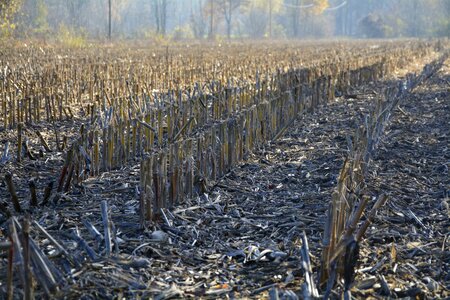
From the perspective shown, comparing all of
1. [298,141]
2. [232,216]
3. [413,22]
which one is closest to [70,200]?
[232,216]

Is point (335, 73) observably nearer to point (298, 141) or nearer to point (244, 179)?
point (298, 141)

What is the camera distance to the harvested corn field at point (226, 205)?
3695 mm

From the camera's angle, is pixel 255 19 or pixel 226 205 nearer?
pixel 226 205

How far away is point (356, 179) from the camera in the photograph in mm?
5531

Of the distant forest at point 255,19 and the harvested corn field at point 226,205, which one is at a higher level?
the distant forest at point 255,19

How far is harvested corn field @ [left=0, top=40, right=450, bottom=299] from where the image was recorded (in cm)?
370

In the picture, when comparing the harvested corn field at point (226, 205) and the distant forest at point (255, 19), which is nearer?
the harvested corn field at point (226, 205)

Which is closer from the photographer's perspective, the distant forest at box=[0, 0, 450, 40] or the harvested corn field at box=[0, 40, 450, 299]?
the harvested corn field at box=[0, 40, 450, 299]

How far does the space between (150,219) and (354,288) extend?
1713mm

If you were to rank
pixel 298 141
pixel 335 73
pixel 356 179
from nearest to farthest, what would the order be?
pixel 356 179 < pixel 298 141 < pixel 335 73

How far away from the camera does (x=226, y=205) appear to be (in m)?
5.34

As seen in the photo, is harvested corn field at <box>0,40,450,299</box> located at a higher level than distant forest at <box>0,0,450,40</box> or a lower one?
lower

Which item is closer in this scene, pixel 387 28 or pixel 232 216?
pixel 232 216

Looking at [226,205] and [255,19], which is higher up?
[255,19]
